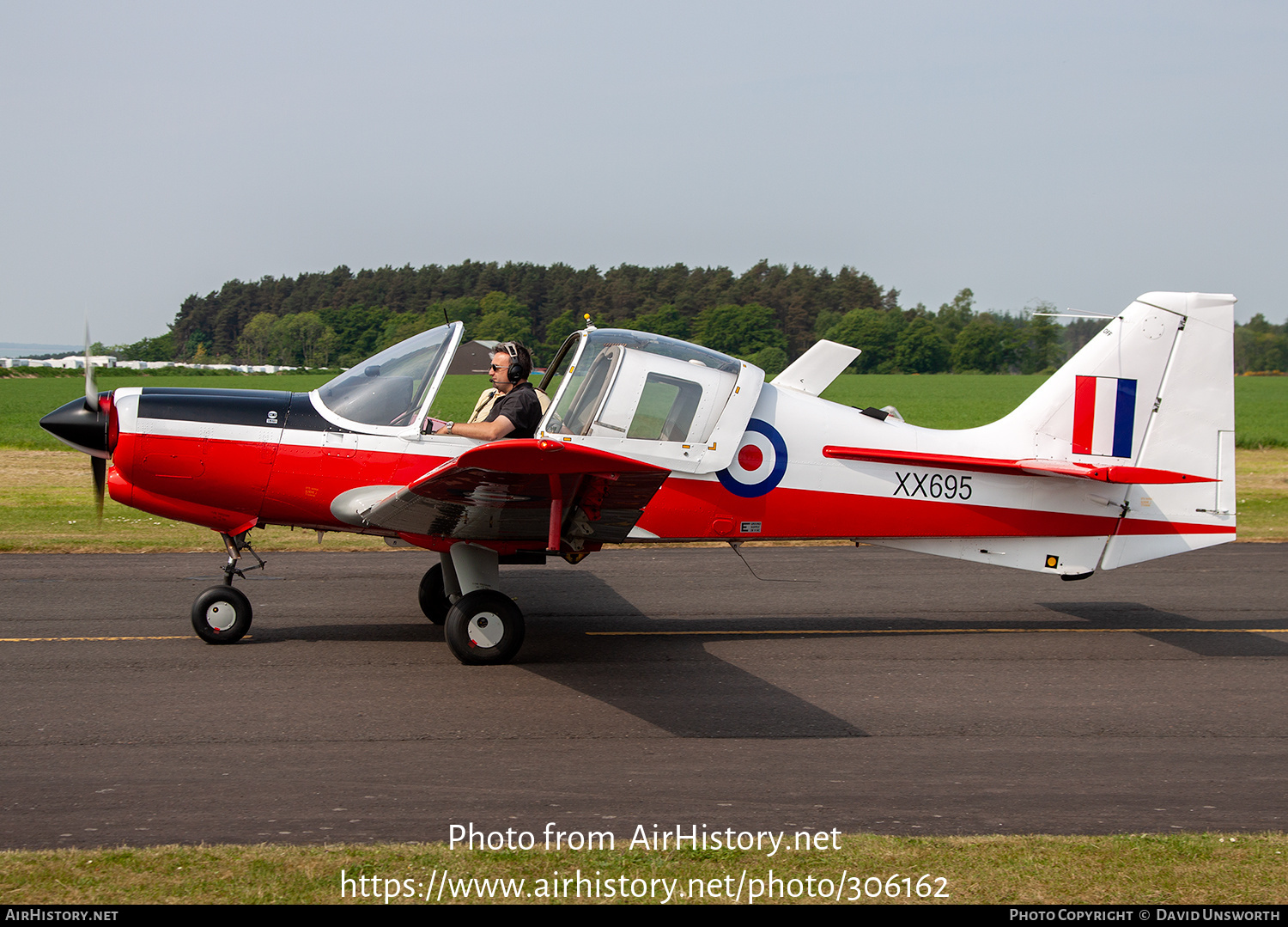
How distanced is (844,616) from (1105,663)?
2171 millimetres

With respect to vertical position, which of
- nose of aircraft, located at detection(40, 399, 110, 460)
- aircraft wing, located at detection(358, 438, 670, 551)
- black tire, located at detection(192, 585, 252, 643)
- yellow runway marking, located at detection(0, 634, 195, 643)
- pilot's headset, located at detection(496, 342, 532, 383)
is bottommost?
yellow runway marking, located at detection(0, 634, 195, 643)

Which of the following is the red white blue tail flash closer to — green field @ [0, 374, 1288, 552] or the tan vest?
the tan vest

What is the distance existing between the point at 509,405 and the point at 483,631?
5.35 feet

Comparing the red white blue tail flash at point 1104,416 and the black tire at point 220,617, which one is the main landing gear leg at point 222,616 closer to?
the black tire at point 220,617

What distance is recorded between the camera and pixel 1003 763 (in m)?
5.39

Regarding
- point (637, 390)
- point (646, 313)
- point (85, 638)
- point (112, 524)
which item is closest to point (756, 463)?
point (637, 390)

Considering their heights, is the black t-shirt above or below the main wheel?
above

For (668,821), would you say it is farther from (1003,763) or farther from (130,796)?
(130,796)

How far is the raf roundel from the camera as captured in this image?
7.58 metres

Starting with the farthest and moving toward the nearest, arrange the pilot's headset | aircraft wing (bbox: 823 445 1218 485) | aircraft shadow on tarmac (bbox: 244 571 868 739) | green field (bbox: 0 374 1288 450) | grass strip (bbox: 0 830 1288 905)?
green field (bbox: 0 374 1288 450), aircraft wing (bbox: 823 445 1218 485), the pilot's headset, aircraft shadow on tarmac (bbox: 244 571 868 739), grass strip (bbox: 0 830 1288 905)

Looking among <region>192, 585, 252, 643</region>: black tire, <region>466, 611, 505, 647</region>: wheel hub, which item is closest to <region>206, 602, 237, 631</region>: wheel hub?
<region>192, 585, 252, 643</region>: black tire

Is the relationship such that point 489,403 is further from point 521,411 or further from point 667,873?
point 667,873

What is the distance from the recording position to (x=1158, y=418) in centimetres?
815

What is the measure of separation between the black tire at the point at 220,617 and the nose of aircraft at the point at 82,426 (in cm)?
132
